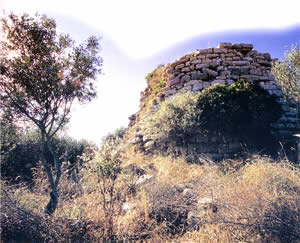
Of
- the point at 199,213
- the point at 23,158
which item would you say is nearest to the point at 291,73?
the point at 199,213

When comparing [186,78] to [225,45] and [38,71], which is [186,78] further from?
[38,71]

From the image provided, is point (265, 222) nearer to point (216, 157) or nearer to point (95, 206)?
point (95, 206)

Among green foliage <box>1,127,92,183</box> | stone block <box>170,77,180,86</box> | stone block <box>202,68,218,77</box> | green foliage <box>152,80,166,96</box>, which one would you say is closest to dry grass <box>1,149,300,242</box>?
green foliage <box>1,127,92,183</box>

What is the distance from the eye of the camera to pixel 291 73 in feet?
21.1

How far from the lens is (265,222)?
8.80ft

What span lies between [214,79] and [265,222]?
21.2ft

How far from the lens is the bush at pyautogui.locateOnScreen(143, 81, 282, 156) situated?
659 centimetres

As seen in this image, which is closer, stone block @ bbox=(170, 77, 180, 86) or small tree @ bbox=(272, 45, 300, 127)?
small tree @ bbox=(272, 45, 300, 127)

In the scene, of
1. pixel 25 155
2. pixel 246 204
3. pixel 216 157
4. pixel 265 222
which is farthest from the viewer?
pixel 25 155

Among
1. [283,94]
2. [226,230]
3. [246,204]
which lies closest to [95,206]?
[226,230]

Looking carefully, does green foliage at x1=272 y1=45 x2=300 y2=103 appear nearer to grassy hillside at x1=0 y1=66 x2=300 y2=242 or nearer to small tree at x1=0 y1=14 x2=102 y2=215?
grassy hillside at x1=0 y1=66 x2=300 y2=242

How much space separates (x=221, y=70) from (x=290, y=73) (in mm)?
2540

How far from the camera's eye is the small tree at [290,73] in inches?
240

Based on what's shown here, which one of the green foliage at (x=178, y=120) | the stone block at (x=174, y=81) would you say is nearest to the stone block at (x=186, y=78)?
the stone block at (x=174, y=81)
